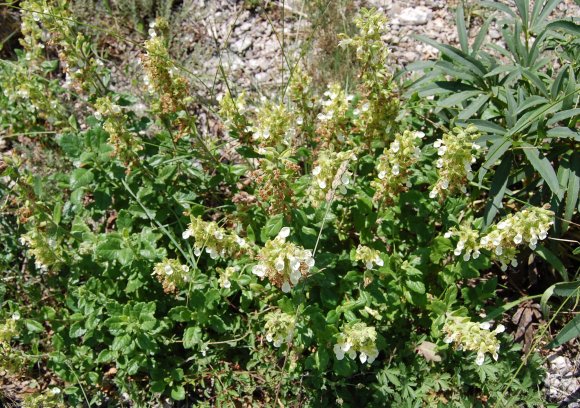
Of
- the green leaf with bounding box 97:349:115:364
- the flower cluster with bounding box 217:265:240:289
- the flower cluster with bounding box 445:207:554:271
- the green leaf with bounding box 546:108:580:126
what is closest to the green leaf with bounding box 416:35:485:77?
the green leaf with bounding box 546:108:580:126

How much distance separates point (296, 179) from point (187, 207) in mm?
677

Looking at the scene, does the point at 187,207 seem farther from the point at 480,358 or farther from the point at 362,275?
the point at 480,358

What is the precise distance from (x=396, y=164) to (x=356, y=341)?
88 centimetres

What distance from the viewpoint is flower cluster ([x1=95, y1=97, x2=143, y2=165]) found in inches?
117

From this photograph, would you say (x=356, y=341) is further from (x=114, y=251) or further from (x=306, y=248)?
(x=114, y=251)

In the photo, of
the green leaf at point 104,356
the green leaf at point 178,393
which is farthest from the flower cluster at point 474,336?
the green leaf at point 104,356

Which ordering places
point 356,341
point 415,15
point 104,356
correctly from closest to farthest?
1. point 356,341
2. point 104,356
3. point 415,15

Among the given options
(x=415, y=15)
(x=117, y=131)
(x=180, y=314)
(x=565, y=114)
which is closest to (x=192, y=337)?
(x=180, y=314)

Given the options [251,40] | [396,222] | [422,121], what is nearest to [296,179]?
[396,222]

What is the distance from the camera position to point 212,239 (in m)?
2.75

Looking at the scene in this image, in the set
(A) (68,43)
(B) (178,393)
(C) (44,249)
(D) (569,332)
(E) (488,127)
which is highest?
(E) (488,127)

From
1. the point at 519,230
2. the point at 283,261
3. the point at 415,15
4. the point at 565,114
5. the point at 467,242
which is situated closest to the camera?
the point at 283,261

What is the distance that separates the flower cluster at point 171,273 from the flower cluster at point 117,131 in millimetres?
645

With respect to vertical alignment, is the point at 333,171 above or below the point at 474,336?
above
